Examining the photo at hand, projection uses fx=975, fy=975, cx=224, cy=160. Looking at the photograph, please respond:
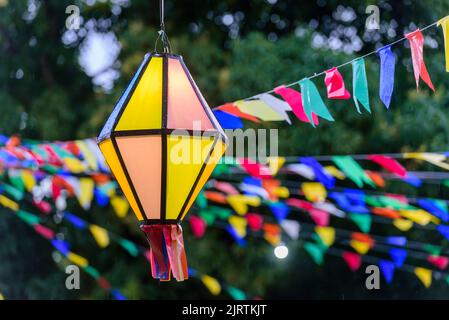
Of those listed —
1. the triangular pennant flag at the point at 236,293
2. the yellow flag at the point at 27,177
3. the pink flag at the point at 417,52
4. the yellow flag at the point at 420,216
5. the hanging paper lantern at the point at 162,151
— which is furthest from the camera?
the triangular pennant flag at the point at 236,293

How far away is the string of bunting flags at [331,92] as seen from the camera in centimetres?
424

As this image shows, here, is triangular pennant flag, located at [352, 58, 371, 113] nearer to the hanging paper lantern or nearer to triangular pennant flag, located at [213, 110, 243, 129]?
triangular pennant flag, located at [213, 110, 243, 129]

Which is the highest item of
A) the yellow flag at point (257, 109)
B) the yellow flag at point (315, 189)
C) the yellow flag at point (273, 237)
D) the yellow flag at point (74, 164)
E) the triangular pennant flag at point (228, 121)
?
the yellow flag at point (257, 109)

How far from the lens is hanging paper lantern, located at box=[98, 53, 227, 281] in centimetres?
350

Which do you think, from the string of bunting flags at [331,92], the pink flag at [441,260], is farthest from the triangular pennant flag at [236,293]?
the string of bunting flags at [331,92]

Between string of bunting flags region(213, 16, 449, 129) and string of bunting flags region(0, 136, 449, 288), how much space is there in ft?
2.56

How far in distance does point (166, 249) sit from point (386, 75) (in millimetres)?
1362

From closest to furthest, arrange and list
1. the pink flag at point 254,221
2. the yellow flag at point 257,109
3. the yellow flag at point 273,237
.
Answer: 1. the yellow flag at point 257,109
2. the pink flag at point 254,221
3. the yellow flag at point 273,237

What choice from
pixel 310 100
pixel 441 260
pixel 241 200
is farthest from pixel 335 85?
pixel 441 260

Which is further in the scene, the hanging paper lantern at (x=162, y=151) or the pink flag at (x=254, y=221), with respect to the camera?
the pink flag at (x=254, y=221)

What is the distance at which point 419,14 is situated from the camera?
8508 millimetres

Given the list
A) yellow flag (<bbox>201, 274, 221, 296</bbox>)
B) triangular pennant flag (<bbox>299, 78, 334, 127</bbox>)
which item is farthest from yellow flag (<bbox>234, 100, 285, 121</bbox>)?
yellow flag (<bbox>201, 274, 221, 296</bbox>)

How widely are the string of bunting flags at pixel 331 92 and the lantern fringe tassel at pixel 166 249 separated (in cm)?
118

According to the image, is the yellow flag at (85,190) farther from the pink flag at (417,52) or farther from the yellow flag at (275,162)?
the pink flag at (417,52)
